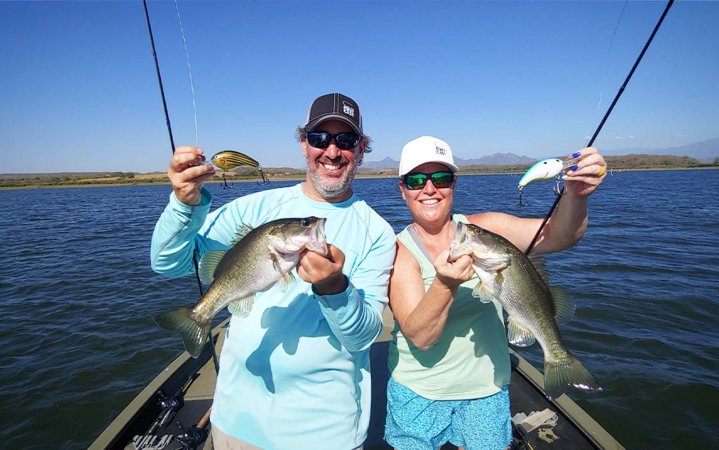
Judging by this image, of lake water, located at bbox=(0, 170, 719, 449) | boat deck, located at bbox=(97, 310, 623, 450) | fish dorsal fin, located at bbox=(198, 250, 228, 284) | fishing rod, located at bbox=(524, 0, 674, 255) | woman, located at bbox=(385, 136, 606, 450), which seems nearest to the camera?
fish dorsal fin, located at bbox=(198, 250, 228, 284)

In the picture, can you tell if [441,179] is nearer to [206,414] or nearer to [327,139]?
[327,139]

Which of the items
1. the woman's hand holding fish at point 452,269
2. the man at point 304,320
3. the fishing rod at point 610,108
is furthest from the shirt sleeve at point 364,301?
the fishing rod at point 610,108

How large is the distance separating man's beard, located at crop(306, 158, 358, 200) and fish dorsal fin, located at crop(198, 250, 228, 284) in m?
0.92

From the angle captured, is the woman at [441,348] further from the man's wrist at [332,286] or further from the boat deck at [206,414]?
the boat deck at [206,414]

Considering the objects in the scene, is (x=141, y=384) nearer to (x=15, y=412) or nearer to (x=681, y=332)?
(x=15, y=412)

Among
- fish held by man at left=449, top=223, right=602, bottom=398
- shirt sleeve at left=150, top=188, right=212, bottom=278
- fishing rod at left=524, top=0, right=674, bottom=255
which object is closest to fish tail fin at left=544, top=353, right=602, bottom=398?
fish held by man at left=449, top=223, right=602, bottom=398

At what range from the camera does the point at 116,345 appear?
29.9ft

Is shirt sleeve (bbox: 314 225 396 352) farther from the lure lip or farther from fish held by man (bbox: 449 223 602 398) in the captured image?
the lure lip

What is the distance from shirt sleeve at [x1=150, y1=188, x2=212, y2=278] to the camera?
7.72 feet

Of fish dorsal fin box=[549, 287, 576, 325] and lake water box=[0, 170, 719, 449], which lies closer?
fish dorsal fin box=[549, 287, 576, 325]

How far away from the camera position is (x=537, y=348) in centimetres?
857

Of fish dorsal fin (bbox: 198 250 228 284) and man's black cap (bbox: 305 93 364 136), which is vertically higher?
man's black cap (bbox: 305 93 364 136)

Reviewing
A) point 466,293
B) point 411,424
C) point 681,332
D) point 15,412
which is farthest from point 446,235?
point 681,332

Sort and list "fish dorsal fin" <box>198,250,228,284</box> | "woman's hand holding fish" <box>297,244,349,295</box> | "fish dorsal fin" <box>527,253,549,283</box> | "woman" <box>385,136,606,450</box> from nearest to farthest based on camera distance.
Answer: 1. "woman's hand holding fish" <box>297,244,349,295</box>
2. "fish dorsal fin" <box>198,250,228,284</box>
3. "woman" <box>385,136,606,450</box>
4. "fish dorsal fin" <box>527,253,549,283</box>
